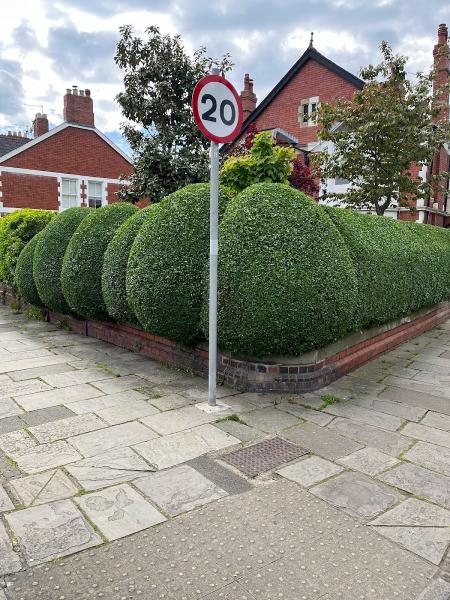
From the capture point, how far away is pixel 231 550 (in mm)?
2215

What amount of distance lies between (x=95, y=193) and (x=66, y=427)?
21.5 metres

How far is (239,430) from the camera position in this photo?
3.65 meters

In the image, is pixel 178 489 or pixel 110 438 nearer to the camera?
pixel 178 489

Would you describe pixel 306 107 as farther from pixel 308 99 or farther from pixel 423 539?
pixel 423 539

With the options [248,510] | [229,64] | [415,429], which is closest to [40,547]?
[248,510]

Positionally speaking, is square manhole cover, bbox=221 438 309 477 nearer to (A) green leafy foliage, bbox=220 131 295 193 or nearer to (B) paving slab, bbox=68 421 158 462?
(B) paving slab, bbox=68 421 158 462

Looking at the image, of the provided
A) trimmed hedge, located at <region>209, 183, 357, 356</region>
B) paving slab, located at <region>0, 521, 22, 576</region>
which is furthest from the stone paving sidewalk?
trimmed hedge, located at <region>209, 183, 357, 356</region>

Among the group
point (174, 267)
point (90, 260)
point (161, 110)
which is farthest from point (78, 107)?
point (174, 267)

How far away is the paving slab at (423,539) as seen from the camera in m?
2.23

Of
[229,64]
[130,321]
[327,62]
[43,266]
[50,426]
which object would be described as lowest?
[50,426]

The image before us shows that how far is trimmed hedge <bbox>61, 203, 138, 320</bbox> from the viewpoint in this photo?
6301 mm

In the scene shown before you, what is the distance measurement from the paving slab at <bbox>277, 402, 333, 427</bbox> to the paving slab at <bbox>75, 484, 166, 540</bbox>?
5.75 ft

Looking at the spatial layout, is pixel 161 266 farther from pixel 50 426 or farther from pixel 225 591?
pixel 225 591

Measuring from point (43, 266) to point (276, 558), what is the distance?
20.9 feet
